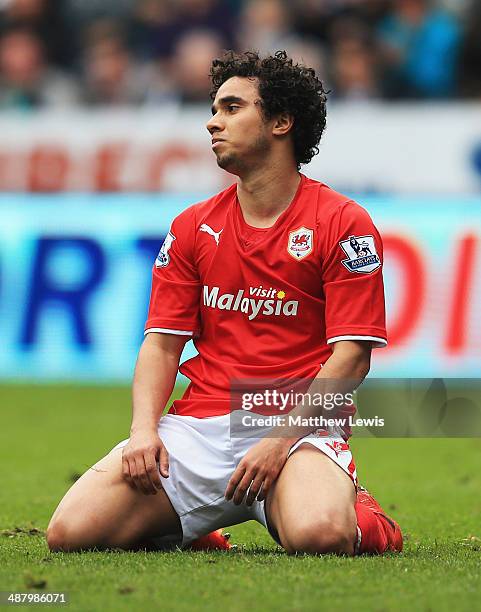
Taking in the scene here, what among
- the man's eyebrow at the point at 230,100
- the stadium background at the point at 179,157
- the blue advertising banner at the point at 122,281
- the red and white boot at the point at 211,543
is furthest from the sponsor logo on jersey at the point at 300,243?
the blue advertising banner at the point at 122,281

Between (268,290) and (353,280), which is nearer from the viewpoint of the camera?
(353,280)

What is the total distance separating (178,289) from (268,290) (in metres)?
0.42

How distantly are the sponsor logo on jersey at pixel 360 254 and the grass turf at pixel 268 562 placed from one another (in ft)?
3.71

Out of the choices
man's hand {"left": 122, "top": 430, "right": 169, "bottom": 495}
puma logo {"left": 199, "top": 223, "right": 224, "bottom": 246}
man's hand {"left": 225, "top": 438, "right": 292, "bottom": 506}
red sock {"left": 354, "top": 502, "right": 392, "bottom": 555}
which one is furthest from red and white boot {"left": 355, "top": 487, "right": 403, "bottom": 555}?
puma logo {"left": 199, "top": 223, "right": 224, "bottom": 246}

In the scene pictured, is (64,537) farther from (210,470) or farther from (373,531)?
(373,531)

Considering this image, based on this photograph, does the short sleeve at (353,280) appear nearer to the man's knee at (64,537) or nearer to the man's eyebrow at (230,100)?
the man's eyebrow at (230,100)

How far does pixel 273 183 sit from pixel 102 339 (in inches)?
285

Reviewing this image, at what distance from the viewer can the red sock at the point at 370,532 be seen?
17.6 feet

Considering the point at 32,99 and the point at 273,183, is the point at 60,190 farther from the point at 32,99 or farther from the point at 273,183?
the point at 273,183

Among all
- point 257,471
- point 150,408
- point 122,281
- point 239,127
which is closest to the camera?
point 257,471

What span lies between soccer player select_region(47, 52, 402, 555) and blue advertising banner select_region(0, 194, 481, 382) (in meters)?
6.42

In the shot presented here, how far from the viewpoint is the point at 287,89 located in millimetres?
5844

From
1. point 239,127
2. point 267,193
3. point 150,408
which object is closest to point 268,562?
point 150,408

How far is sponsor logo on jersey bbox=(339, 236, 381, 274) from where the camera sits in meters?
5.55
